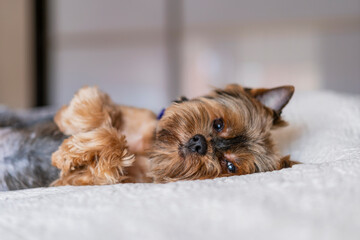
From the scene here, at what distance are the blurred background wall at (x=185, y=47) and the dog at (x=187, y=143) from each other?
3.29 metres

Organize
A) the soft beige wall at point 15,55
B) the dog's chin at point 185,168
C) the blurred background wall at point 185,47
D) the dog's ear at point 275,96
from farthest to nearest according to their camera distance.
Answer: the soft beige wall at point 15,55 → the blurred background wall at point 185,47 → the dog's ear at point 275,96 → the dog's chin at point 185,168

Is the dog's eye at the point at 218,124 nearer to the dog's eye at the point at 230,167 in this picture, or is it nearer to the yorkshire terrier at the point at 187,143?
the yorkshire terrier at the point at 187,143

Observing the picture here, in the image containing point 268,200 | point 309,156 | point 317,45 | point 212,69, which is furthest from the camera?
point 212,69

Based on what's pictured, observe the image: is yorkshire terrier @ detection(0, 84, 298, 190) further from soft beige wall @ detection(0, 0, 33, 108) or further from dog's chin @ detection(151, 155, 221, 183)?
soft beige wall @ detection(0, 0, 33, 108)

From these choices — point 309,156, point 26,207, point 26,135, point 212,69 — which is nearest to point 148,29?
point 212,69

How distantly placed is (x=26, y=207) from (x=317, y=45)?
4481 mm

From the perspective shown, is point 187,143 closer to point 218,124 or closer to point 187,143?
point 187,143

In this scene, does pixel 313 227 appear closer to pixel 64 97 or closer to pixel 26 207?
pixel 26 207

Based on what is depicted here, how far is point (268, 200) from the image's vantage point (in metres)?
0.83

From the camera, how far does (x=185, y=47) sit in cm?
517

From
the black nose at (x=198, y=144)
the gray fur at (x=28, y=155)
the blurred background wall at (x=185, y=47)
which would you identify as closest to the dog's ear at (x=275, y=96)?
the black nose at (x=198, y=144)

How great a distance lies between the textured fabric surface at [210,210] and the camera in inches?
29.5

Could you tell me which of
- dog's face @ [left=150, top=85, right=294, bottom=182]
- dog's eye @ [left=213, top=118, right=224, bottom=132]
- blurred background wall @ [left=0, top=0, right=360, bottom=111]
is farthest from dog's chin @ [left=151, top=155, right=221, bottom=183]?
blurred background wall @ [left=0, top=0, right=360, bottom=111]

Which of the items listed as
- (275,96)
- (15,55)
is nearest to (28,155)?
(275,96)
